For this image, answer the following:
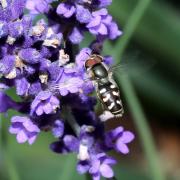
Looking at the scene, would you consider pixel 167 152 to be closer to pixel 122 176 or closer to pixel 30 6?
pixel 122 176

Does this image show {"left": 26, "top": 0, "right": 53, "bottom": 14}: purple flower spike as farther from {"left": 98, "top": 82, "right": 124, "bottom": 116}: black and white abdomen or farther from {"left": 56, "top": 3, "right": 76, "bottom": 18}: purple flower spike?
{"left": 98, "top": 82, "right": 124, "bottom": 116}: black and white abdomen

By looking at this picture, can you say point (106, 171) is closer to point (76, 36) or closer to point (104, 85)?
point (104, 85)

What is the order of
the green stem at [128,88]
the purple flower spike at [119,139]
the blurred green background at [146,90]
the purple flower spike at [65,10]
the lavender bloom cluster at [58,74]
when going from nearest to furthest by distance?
1. the lavender bloom cluster at [58,74]
2. the purple flower spike at [65,10]
3. the purple flower spike at [119,139]
4. the green stem at [128,88]
5. the blurred green background at [146,90]

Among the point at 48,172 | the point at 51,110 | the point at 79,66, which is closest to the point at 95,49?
the point at 79,66

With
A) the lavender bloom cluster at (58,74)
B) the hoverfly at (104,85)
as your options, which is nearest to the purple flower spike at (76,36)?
the lavender bloom cluster at (58,74)

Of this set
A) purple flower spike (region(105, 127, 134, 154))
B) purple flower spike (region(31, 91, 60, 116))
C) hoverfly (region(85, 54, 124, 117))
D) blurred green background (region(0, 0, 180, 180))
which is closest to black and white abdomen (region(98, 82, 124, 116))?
hoverfly (region(85, 54, 124, 117))

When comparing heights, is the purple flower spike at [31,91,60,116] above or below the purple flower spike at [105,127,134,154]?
above

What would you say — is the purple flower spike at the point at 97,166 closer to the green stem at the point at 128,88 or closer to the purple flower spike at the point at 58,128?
the purple flower spike at the point at 58,128
